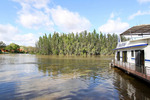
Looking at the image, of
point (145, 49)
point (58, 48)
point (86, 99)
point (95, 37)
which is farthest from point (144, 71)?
point (58, 48)

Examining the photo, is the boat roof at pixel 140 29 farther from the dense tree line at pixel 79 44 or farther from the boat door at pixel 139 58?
the dense tree line at pixel 79 44

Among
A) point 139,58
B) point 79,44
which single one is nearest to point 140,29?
point 139,58

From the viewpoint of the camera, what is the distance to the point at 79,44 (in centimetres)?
9412

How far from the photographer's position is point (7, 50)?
136 meters

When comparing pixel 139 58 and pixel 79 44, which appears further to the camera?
pixel 79 44

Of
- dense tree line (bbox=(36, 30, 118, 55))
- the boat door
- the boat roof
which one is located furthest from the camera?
dense tree line (bbox=(36, 30, 118, 55))

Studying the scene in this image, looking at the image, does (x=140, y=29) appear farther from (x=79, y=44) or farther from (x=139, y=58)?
(x=79, y=44)

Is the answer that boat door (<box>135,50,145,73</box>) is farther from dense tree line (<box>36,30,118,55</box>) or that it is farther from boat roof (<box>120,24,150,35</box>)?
dense tree line (<box>36,30,118,55</box>)

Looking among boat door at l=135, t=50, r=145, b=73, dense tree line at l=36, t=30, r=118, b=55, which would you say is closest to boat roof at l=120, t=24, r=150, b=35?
boat door at l=135, t=50, r=145, b=73

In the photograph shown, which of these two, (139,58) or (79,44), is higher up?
(79,44)

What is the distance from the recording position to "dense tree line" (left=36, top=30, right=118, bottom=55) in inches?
3603

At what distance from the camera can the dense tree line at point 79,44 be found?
9151 cm

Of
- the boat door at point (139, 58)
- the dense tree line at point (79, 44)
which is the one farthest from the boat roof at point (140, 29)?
the dense tree line at point (79, 44)

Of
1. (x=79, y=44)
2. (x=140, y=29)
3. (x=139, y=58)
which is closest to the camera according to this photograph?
(x=139, y=58)
